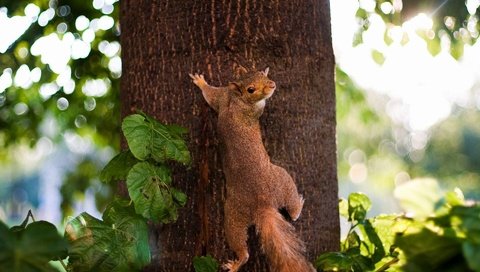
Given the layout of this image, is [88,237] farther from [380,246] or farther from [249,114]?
[380,246]

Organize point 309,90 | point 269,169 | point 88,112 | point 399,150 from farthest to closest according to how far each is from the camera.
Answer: point 399,150 → point 88,112 → point 309,90 → point 269,169

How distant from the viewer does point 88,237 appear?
73.6 inches

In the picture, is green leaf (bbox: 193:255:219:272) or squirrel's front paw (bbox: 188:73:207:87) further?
squirrel's front paw (bbox: 188:73:207:87)

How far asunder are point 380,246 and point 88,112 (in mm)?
2170

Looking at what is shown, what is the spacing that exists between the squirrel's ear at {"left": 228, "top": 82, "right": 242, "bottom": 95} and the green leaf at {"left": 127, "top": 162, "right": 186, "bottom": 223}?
317 mm

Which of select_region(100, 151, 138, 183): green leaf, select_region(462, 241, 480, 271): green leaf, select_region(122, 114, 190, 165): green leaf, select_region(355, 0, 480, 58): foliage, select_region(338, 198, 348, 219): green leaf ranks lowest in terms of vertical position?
select_region(462, 241, 480, 271): green leaf

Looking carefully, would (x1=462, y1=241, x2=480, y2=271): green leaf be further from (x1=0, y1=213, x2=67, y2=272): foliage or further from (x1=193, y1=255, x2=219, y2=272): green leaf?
(x1=193, y1=255, x2=219, y2=272): green leaf

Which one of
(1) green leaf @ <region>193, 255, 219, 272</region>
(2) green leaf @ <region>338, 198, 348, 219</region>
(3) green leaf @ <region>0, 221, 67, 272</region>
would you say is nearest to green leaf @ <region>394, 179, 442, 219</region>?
(3) green leaf @ <region>0, 221, 67, 272</region>

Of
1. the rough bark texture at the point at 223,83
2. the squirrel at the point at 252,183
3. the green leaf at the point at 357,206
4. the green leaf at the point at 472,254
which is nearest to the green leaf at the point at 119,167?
the rough bark texture at the point at 223,83

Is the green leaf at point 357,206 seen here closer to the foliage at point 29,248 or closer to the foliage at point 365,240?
the foliage at point 365,240

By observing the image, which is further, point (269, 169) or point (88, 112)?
point (88, 112)

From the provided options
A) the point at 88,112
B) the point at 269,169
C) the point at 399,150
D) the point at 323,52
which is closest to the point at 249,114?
the point at 269,169

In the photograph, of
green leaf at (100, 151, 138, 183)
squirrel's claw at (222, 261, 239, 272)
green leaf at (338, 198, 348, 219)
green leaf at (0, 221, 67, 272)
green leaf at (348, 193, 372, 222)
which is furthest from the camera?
green leaf at (338, 198, 348, 219)

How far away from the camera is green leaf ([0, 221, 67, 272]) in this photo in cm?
134
